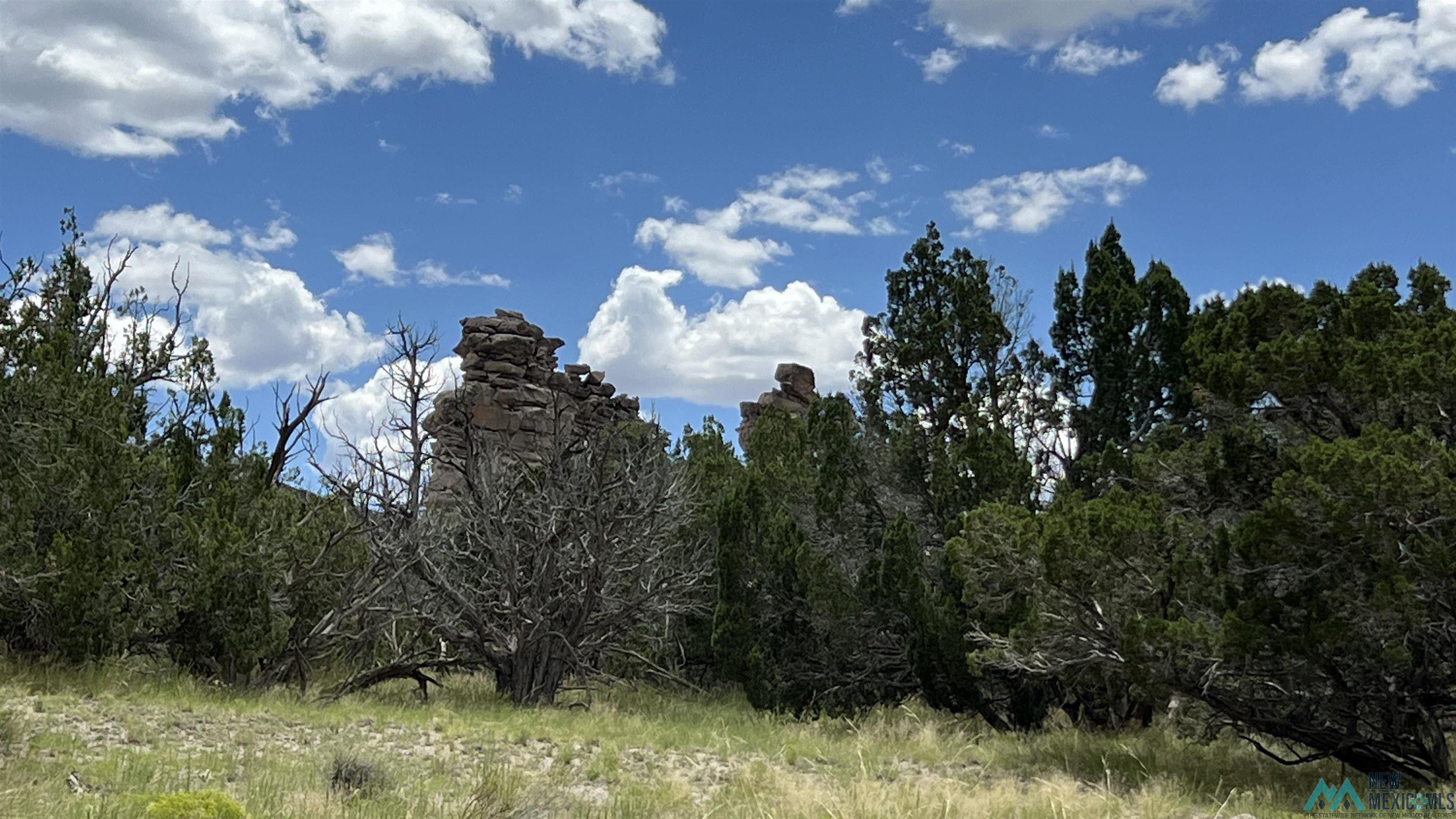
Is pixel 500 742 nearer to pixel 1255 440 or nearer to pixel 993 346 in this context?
pixel 1255 440

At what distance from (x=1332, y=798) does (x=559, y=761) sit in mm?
6868

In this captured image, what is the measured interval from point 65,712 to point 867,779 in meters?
7.63

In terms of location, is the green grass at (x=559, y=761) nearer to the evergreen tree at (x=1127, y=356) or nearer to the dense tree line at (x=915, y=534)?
the dense tree line at (x=915, y=534)

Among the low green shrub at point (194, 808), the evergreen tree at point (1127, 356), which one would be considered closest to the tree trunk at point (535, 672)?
the evergreen tree at point (1127, 356)

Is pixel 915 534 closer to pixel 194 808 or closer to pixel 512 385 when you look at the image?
pixel 194 808

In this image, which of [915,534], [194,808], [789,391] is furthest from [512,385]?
[194,808]

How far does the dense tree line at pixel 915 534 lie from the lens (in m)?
9.81

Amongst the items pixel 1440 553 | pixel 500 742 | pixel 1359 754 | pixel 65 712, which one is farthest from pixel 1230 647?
pixel 65 712

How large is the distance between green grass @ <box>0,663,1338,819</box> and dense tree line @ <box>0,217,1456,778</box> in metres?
0.75

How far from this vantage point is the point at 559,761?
Result: 10.0 m

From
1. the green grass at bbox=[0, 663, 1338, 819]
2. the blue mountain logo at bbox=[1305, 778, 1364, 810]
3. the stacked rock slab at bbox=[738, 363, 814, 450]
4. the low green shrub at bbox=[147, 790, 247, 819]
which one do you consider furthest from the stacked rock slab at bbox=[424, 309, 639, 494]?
the low green shrub at bbox=[147, 790, 247, 819]

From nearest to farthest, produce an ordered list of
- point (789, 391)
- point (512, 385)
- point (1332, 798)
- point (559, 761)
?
point (1332, 798) → point (559, 761) → point (512, 385) → point (789, 391)

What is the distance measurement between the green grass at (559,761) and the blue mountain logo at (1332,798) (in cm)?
20

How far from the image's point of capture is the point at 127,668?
14.1 meters
